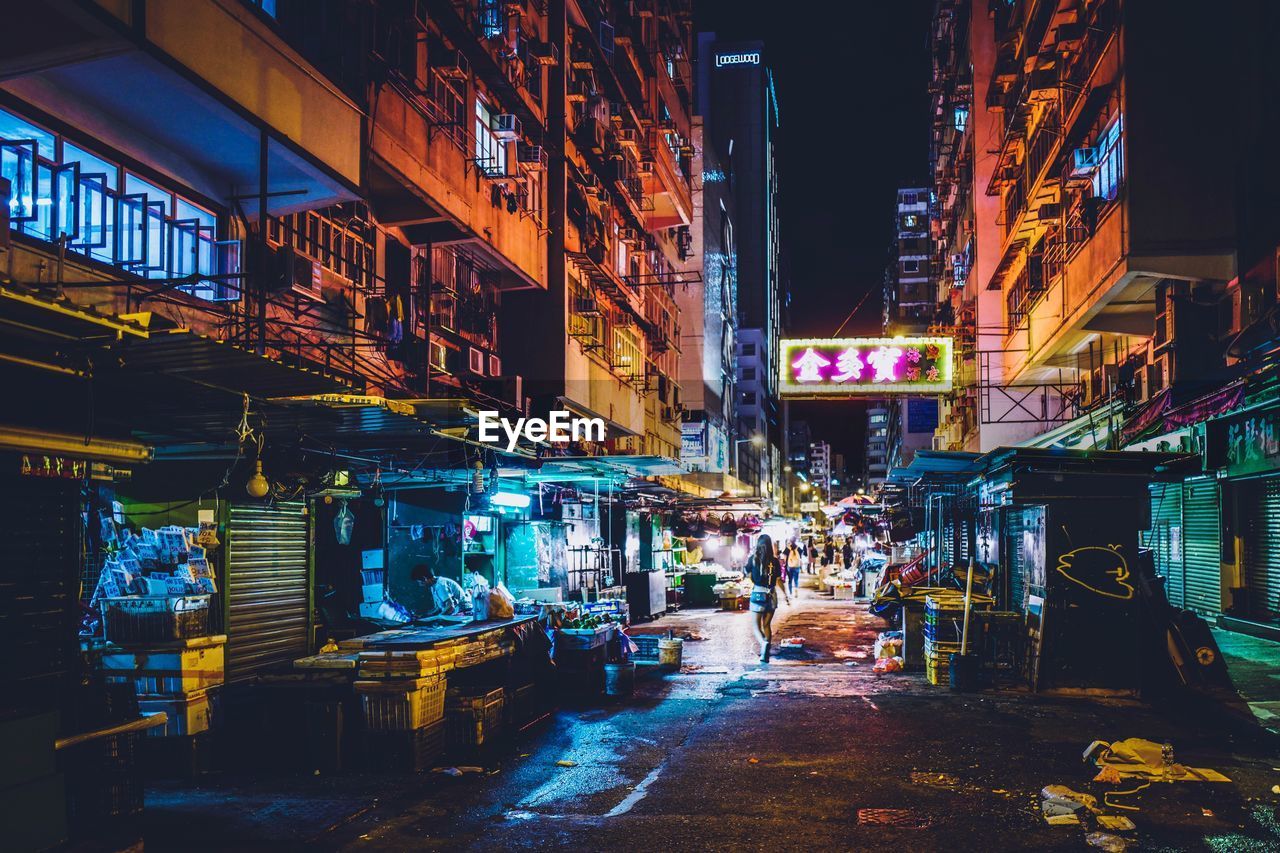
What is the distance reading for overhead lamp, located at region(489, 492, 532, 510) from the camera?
19156mm

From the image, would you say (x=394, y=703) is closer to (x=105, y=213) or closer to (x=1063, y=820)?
(x=1063, y=820)

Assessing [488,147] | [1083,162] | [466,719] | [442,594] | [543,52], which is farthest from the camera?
[543,52]

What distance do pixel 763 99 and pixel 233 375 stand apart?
118m

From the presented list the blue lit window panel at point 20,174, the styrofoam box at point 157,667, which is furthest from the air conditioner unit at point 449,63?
the styrofoam box at point 157,667

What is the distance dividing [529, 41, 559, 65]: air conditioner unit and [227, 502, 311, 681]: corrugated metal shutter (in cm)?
1564

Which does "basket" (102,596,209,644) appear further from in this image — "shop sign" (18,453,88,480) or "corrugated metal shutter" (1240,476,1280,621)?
"corrugated metal shutter" (1240,476,1280,621)

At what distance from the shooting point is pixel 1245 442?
15867mm

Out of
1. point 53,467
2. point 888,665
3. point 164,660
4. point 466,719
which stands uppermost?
A: point 53,467

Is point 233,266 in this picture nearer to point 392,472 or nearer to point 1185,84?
point 392,472

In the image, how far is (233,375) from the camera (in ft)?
26.1

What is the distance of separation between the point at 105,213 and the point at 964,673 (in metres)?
12.5

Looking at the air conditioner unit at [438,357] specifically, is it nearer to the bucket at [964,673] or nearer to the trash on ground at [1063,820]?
the bucket at [964,673]

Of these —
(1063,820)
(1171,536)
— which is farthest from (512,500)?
(1171,536)

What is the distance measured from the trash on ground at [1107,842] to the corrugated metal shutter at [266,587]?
26.1 feet
